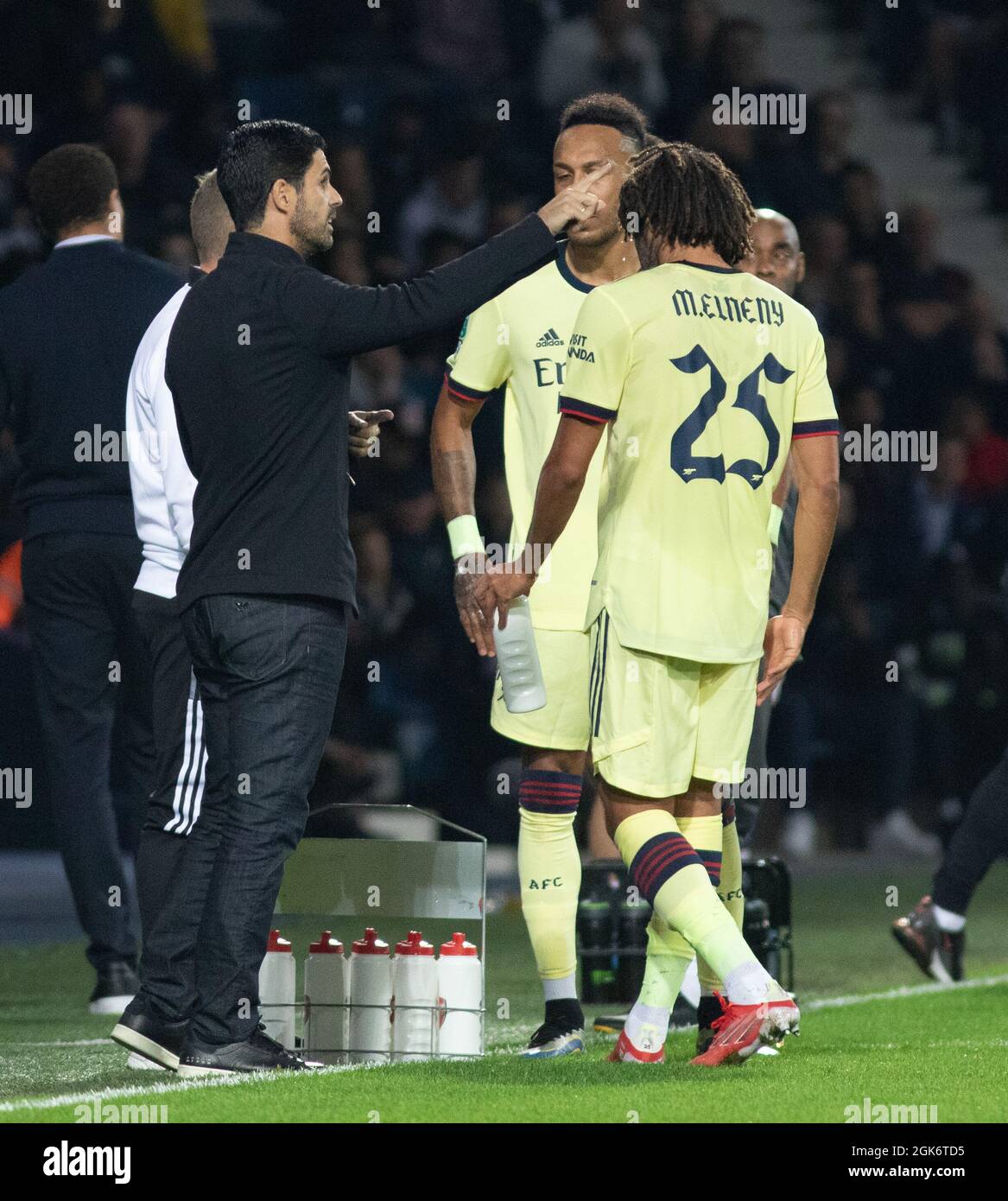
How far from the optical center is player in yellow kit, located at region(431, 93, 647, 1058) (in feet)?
17.2

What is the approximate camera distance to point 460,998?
508 cm

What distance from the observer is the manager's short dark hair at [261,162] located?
15.2 ft

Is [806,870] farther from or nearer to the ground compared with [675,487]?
nearer to the ground

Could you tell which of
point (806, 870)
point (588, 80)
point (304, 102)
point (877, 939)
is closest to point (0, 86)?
point (304, 102)

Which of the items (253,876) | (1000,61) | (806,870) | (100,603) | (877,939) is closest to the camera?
(253,876)

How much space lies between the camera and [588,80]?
13836mm

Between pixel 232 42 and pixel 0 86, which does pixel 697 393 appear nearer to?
pixel 0 86

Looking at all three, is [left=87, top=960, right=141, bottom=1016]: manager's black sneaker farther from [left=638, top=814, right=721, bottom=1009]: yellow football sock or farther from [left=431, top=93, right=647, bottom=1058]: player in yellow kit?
[left=638, top=814, right=721, bottom=1009]: yellow football sock

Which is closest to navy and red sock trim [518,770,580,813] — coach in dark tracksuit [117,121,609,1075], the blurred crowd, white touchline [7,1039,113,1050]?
coach in dark tracksuit [117,121,609,1075]

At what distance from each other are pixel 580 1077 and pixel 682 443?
130 centimetres

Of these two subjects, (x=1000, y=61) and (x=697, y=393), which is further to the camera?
(x=1000, y=61)

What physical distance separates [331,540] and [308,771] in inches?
18.5

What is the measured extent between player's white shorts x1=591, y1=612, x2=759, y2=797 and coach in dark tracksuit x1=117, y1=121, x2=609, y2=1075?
0.55 meters

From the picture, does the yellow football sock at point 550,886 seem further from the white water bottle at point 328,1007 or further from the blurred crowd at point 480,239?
the blurred crowd at point 480,239
